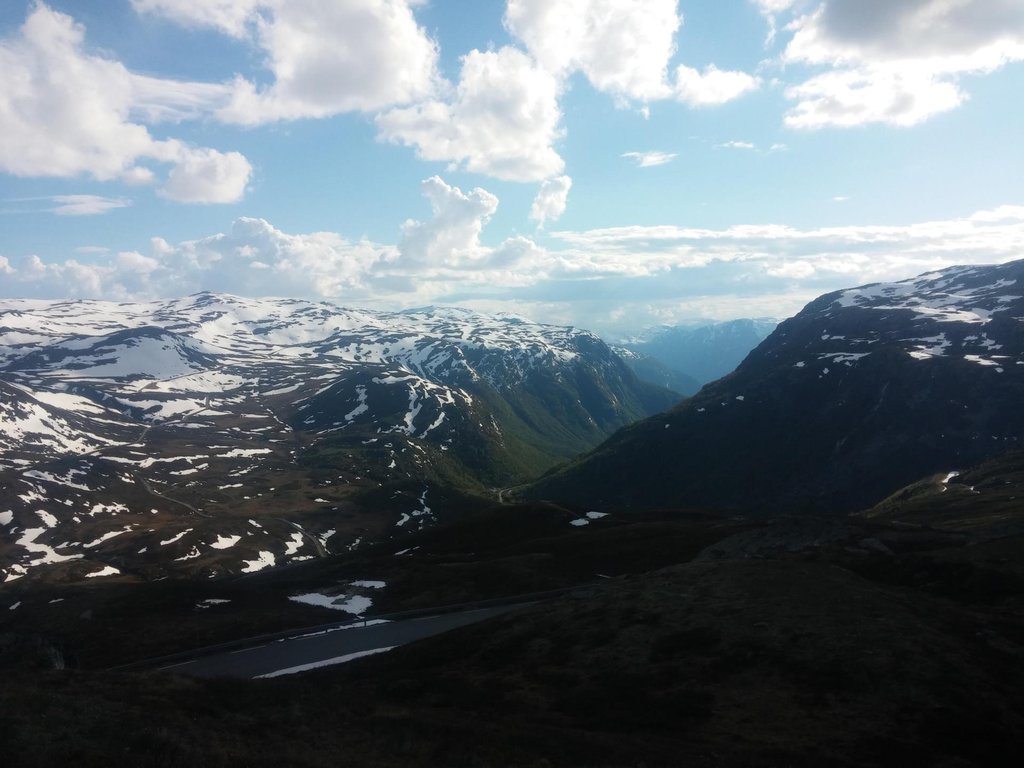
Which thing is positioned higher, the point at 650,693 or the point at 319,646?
the point at 650,693

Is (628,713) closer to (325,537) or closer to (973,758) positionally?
(973,758)

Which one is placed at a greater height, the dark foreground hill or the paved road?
the dark foreground hill

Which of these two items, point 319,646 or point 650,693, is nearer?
point 650,693

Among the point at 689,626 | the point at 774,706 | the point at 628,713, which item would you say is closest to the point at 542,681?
the point at 628,713

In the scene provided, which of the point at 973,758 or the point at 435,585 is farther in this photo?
the point at 435,585

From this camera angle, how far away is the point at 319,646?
59.2 m

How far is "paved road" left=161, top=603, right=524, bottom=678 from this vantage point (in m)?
53.9

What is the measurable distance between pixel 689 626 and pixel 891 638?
11.4m

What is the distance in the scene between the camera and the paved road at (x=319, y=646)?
53.9 metres

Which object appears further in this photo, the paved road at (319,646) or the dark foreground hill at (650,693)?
the paved road at (319,646)

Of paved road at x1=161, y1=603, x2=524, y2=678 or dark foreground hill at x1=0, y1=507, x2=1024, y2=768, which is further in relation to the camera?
paved road at x1=161, y1=603, x2=524, y2=678

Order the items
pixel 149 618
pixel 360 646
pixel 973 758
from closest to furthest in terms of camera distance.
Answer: pixel 973 758, pixel 360 646, pixel 149 618

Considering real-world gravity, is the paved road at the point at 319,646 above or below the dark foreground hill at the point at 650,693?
below

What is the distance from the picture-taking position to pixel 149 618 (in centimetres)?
7000
